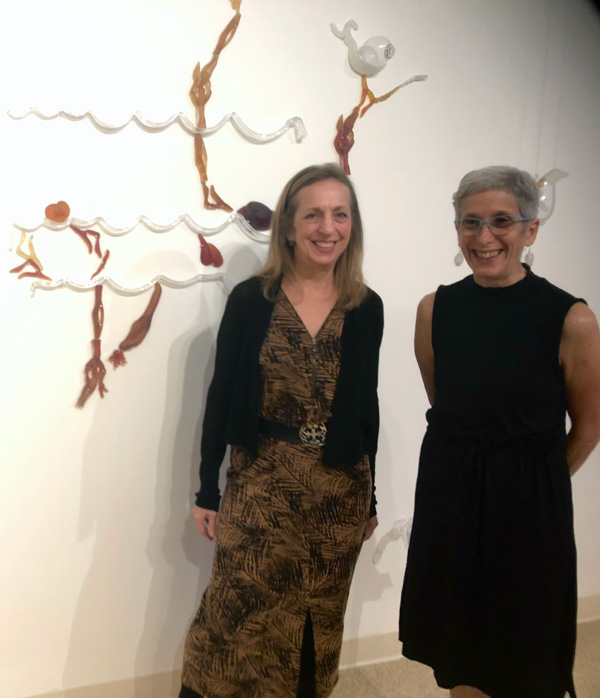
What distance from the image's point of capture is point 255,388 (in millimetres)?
1351

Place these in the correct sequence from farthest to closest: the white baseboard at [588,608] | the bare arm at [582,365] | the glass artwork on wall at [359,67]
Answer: the white baseboard at [588,608] → the glass artwork on wall at [359,67] → the bare arm at [582,365]

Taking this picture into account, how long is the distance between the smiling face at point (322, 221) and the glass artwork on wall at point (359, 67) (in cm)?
36

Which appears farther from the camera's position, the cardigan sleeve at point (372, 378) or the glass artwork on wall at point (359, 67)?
the glass artwork on wall at point (359, 67)

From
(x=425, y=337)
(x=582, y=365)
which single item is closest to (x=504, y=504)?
(x=582, y=365)

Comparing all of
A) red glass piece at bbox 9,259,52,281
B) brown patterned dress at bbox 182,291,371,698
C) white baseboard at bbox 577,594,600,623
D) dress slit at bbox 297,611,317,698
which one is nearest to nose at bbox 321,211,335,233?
brown patterned dress at bbox 182,291,371,698

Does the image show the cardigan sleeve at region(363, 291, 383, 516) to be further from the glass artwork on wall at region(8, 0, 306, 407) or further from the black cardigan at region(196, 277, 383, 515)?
the glass artwork on wall at region(8, 0, 306, 407)

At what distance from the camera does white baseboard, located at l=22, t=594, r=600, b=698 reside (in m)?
1.67

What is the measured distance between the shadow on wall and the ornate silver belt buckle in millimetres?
413

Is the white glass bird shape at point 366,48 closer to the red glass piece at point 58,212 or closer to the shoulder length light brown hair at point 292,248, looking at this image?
the shoulder length light brown hair at point 292,248

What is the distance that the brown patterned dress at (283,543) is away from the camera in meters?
1.35

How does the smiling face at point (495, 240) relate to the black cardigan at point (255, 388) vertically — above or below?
above

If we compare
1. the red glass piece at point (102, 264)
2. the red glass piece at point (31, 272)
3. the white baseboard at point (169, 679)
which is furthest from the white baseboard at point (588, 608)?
the red glass piece at point (31, 272)

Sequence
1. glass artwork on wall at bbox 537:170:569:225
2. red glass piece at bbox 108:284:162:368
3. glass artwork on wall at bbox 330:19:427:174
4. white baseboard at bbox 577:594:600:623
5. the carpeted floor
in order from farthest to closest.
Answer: white baseboard at bbox 577:594:600:623, glass artwork on wall at bbox 537:170:569:225, the carpeted floor, glass artwork on wall at bbox 330:19:427:174, red glass piece at bbox 108:284:162:368

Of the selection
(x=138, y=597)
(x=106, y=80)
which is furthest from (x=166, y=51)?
(x=138, y=597)
